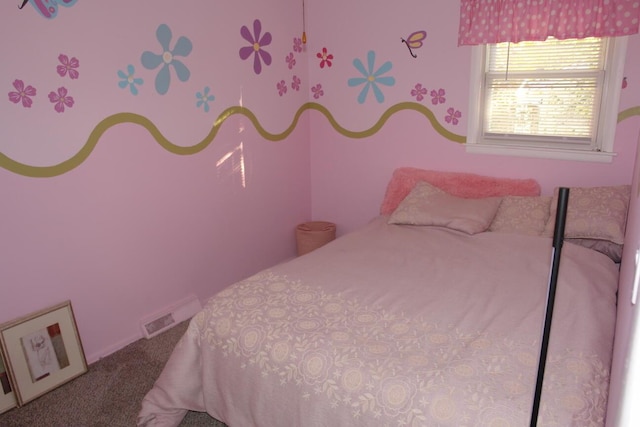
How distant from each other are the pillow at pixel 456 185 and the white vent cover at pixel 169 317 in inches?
53.6

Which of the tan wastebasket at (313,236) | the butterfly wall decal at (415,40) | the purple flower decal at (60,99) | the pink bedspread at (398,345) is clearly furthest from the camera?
the tan wastebasket at (313,236)

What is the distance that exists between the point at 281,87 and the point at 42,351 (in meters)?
2.09

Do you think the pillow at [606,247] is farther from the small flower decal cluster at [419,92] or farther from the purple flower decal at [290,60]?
the purple flower decal at [290,60]

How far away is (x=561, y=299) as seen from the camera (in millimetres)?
1897

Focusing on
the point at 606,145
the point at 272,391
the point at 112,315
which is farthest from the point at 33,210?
the point at 606,145

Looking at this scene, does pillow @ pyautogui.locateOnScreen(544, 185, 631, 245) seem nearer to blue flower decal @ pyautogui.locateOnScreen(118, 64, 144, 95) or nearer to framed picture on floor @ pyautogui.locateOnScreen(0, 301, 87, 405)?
blue flower decal @ pyautogui.locateOnScreen(118, 64, 144, 95)

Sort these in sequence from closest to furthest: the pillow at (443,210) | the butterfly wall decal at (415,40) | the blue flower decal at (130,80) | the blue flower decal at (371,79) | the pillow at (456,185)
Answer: the blue flower decal at (130,80)
the pillow at (443,210)
the pillow at (456,185)
the butterfly wall decal at (415,40)
the blue flower decal at (371,79)

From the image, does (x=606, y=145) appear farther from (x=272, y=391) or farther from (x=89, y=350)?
(x=89, y=350)

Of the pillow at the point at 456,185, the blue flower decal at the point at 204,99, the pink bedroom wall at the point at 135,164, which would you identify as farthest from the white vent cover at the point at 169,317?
the pillow at the point at 456,185

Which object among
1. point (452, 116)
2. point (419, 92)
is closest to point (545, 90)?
point (452, 116)

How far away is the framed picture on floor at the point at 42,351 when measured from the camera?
2.09 metres

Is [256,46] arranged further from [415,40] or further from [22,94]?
[22,94]

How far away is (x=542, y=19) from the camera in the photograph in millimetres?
2559

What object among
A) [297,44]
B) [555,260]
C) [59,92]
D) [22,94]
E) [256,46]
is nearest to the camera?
[555,260]
